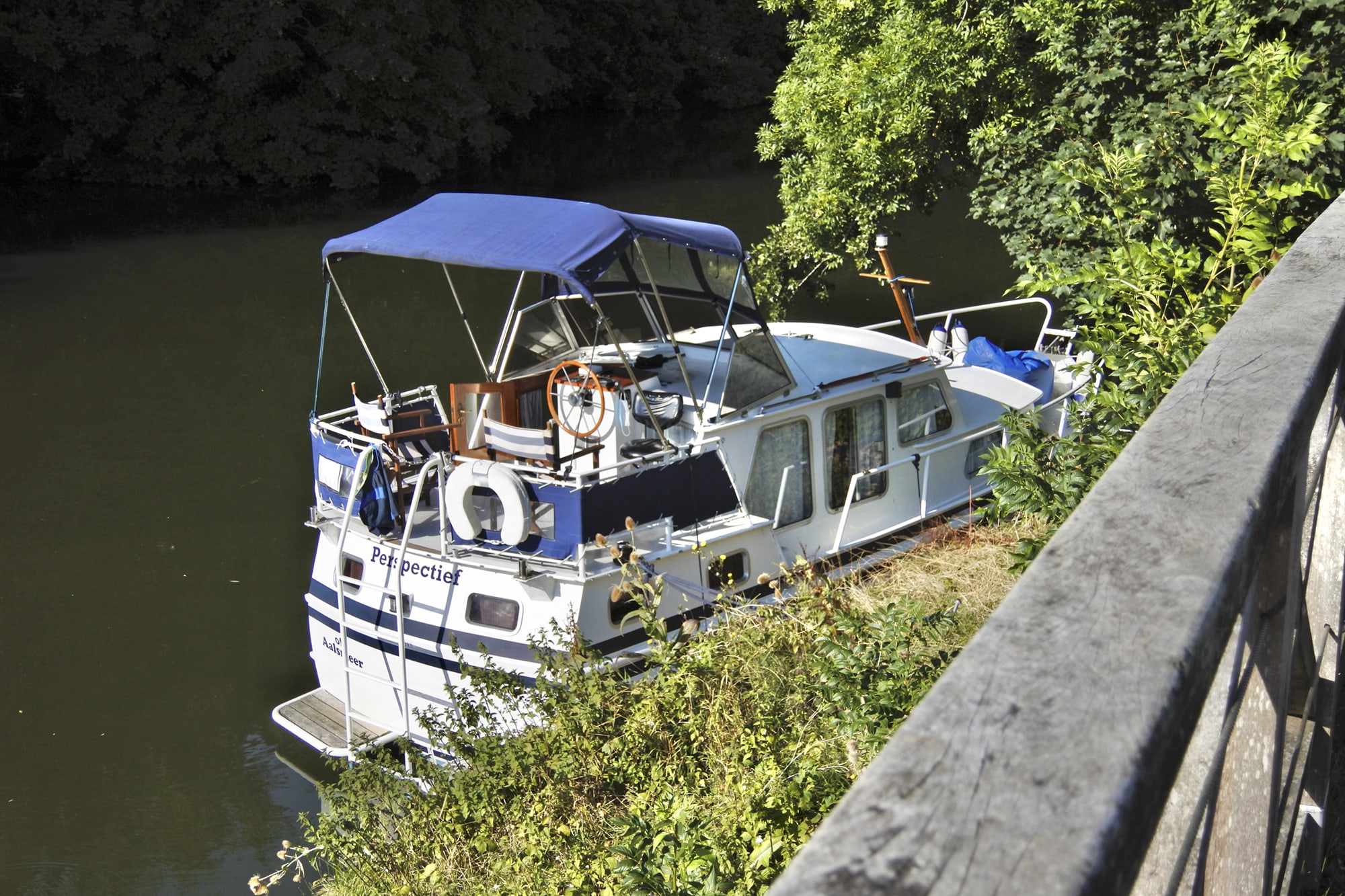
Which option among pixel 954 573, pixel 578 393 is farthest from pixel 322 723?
pixel 954 573

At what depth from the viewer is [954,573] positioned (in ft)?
26.6

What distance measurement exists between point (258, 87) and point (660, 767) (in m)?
32.4

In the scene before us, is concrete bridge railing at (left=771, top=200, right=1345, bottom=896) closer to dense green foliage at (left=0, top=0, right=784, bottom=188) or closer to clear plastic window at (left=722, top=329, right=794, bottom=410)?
clear plastic window at (left=722, top=329, right=794, bottom=410)

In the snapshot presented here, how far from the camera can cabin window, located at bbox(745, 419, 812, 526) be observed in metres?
9.62

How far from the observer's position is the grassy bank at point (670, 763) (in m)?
4.14

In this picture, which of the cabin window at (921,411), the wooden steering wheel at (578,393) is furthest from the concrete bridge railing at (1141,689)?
the cabin window at (921,411)

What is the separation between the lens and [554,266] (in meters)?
8.26

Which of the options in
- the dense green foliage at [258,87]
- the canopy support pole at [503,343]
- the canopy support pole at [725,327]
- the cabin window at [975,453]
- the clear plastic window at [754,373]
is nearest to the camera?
the canopy support pole at [725,327]

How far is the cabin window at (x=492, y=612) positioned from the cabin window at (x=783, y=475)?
2016mm

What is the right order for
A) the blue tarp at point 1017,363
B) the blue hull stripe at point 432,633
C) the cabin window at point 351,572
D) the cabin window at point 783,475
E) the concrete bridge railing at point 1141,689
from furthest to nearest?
1. the blue tarp at point 1017,363
2. the cabin window at point 783,475
3. the cabin window at point 351,572
4. the blue hull stripe at point 432,633
5. the concrete bridge railing at point 1141,689

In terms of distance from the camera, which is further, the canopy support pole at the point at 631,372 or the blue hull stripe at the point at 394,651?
the blue hull stripe at the point at 394,651

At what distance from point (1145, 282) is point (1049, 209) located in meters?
6.19

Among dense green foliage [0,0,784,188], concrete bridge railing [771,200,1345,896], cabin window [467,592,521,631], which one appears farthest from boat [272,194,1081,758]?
dense green foliage [0,0,784,188]

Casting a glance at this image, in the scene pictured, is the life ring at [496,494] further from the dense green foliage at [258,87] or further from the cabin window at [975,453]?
the dense green foliage at [258,87]
